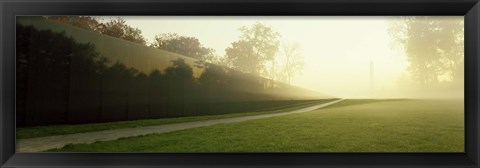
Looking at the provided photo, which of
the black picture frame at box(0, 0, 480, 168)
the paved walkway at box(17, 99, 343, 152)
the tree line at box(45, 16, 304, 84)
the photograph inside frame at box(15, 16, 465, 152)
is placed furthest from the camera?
the tree line at box(45, 16, 304, 84)

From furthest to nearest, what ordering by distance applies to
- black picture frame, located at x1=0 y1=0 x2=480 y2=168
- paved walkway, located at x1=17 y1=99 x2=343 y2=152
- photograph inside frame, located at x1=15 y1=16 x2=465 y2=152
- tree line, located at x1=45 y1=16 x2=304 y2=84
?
tree line, located at x1=45 y1=16 x2=304 y2=84 < photograph inside frame, located at x1=15 y1=16 x2=465 y2=152 < paved walkway, located at x1=17 y1=99 x2=343 y2=152 < black picture frame, located at x1=0 y1=0 x2=480 y2=168

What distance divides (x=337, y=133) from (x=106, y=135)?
252 cm

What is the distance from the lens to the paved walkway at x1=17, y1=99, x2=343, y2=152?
3900 mm

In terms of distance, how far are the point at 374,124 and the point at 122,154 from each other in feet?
8.83

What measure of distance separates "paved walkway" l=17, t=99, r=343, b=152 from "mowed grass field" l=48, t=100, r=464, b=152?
0.06 metres

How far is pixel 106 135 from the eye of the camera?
4.16m

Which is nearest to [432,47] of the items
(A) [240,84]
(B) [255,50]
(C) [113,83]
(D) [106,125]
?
(B) [255,50]

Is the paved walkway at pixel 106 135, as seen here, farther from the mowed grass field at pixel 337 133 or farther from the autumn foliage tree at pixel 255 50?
the autumn foliage tree at pixel 255 50

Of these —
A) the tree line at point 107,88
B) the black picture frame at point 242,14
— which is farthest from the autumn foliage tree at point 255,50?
the black picture frame at point 242,14

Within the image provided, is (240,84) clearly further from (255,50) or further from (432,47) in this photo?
(432,47)

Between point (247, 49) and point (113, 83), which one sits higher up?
point (247, 49)

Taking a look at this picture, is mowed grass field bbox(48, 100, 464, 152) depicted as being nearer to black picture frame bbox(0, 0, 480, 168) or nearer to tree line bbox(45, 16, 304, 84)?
black picture frame bbox(0, 0, 480, 168)

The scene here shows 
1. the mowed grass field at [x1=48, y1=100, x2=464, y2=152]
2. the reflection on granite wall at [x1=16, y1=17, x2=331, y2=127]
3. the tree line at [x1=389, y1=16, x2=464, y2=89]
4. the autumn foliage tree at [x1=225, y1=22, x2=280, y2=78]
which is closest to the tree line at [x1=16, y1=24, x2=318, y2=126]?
the reflection on granite wall at [x1=16, y1=17, x2=331, y2=127]

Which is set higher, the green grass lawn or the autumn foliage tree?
the autumn foliage tree
